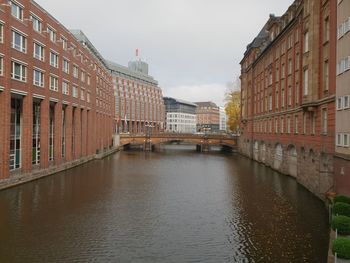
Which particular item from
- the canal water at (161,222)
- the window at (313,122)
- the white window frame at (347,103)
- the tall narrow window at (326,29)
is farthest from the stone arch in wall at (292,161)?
the white window frame at (347,103)

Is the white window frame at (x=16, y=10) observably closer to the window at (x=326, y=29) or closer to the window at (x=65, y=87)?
the window at (x=65, y=87)

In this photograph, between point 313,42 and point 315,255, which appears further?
point 313,42

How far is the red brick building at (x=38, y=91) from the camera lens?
1278 inches

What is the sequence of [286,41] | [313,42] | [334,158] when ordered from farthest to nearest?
[286,41], [313,42], [334,158]

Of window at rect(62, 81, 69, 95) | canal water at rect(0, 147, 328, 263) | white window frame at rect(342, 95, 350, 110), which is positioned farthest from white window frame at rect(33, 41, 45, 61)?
white window frame at rect(342, 95, 350, 110)

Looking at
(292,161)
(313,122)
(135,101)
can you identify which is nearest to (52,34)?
(313,122)

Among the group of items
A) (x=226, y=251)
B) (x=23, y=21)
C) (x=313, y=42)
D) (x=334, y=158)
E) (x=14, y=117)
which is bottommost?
(x=226, y=251)

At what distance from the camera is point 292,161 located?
137 feet

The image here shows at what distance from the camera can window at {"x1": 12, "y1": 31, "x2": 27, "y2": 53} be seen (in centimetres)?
3425

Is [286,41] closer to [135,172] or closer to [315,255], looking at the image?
[135,172]

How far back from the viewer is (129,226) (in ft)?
71.8

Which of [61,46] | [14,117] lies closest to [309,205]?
[14,117]

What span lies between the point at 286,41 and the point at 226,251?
34.1 metres

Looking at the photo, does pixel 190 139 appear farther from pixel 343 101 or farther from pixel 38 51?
pixel 343 101
